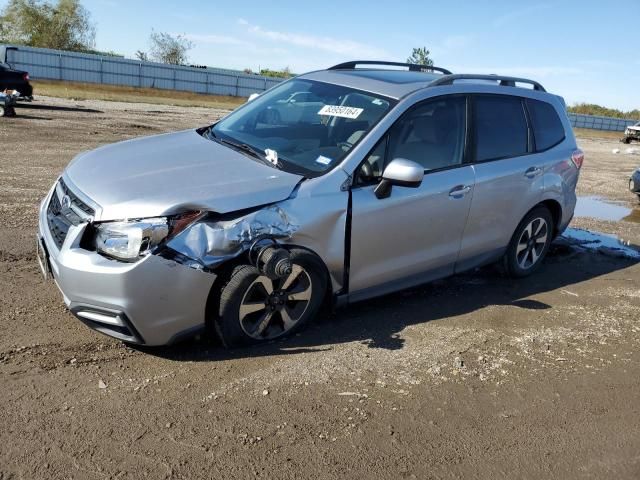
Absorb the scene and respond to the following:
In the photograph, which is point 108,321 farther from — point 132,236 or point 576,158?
point 576,158

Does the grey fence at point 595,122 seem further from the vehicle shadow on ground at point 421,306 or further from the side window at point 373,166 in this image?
the side window at point 373,166

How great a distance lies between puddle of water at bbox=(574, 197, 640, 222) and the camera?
A: 33.0 feet

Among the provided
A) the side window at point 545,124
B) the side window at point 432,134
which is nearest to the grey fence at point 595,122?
the side window at point 545,124

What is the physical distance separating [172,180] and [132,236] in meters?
0.54

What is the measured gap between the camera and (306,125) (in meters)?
4.71

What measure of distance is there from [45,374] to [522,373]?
306cm

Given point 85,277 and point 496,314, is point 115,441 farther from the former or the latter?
point 496,314

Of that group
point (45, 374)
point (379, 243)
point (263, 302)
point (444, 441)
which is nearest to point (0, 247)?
point (45, 374)

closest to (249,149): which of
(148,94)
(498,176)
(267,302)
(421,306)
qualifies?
(267,302)

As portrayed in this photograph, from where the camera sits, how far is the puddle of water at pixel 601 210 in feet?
33.0

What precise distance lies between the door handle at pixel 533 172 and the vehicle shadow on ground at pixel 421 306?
0.97m

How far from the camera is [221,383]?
3.58 metres

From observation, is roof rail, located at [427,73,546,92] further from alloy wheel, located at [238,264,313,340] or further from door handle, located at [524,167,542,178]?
alloy wheel, located at [238,264,313,340]

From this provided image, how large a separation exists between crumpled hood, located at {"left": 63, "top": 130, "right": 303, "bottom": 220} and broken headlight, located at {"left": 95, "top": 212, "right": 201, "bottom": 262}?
0.05 m
